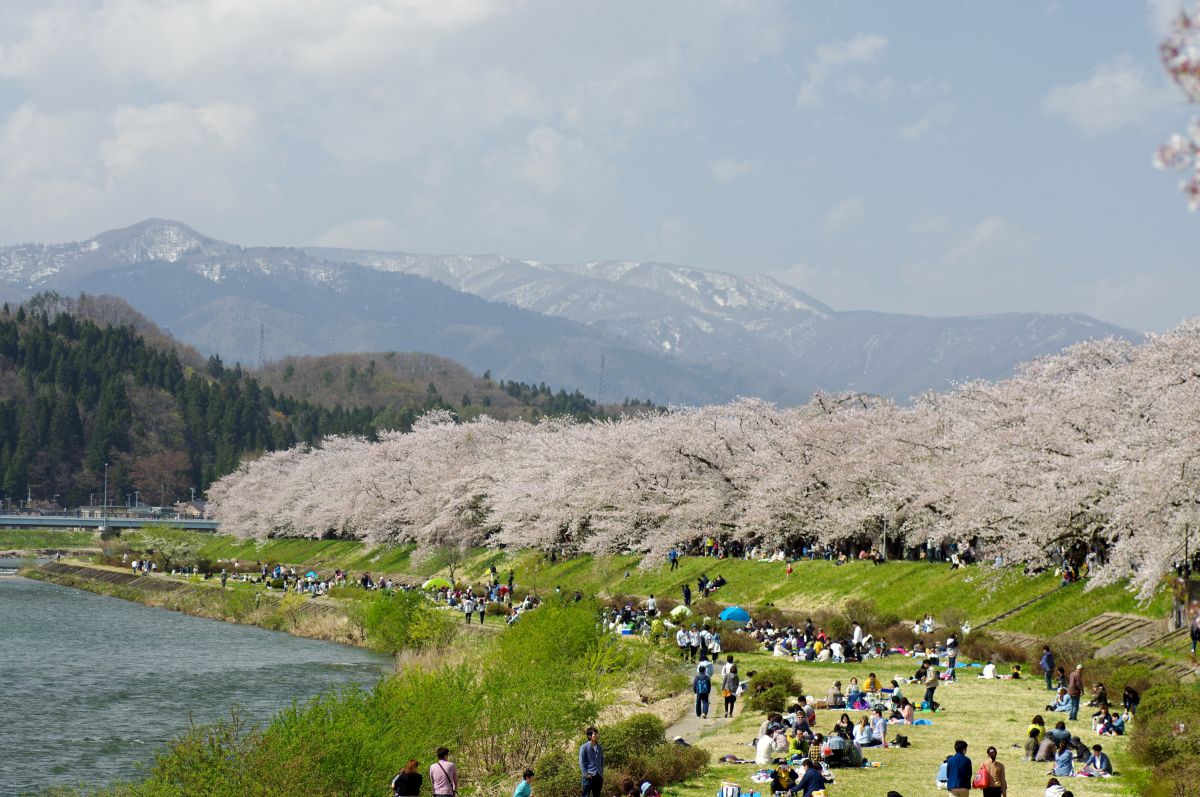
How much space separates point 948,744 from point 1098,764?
4356 mm

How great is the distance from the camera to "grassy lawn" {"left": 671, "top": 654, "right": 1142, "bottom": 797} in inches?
1043

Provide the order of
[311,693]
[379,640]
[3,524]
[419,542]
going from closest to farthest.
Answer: [311,693] → [379,640] → [419,542] → [3,524]

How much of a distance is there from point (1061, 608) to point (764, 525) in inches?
1078

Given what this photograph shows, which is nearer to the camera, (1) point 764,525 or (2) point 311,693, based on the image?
(2) point 311,693

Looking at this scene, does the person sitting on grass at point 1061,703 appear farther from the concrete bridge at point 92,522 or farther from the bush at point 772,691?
the concrete bridge at point 92,522

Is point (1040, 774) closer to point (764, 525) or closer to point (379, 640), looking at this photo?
point (379, 640)

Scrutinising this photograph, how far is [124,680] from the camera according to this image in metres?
52.9

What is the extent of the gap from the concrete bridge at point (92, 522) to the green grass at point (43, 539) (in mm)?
1140

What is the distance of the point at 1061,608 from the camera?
50.0m

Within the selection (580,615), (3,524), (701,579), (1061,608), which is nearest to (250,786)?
(580,615)

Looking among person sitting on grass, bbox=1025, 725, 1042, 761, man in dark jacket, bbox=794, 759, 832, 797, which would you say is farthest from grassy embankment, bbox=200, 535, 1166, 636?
man in dark jacket, bbox=794, 759, 832, 797

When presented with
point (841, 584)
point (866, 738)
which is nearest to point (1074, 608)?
point (841, 584)

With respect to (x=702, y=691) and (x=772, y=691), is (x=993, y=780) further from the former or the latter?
(x=702, y=691)

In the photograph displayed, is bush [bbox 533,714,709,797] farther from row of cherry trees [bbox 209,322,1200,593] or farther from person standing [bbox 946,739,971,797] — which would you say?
row of cherry trees [bbox 209,322,1200,593]
